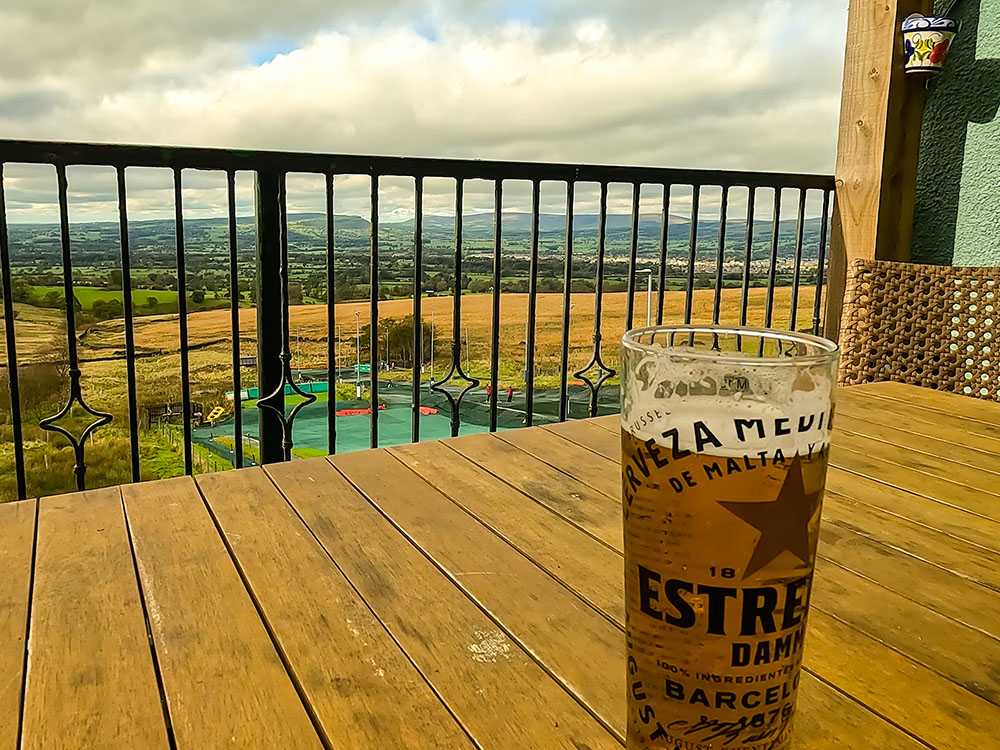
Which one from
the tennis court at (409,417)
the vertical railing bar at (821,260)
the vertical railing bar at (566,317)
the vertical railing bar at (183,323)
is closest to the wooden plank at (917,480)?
the tennis court at (409,417)

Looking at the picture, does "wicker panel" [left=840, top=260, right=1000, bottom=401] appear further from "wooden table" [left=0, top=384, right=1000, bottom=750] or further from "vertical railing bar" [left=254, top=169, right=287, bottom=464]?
"vertical railing bar" [left=254, top=169, right=287, bottom=464]

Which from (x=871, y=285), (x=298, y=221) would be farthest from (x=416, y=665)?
(x=298, y=221)

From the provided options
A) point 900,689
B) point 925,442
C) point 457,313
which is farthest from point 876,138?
point 900,689

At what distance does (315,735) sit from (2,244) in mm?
1704

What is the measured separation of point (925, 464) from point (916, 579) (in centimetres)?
48

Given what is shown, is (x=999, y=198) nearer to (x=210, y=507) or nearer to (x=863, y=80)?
(x=863, y=80)

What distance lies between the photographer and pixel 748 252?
291 cm

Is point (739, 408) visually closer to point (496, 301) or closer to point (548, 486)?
point (548, 486)

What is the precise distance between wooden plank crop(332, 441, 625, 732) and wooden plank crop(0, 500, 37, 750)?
377mm

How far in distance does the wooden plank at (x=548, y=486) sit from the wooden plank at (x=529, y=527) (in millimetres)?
16

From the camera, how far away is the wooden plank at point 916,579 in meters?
0.70

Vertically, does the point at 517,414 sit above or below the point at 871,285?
below

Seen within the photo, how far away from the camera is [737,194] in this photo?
8.86 feet

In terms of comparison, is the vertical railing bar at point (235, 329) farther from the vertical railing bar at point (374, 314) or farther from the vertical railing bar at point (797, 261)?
the vertical railing bar at point (797, 261)
